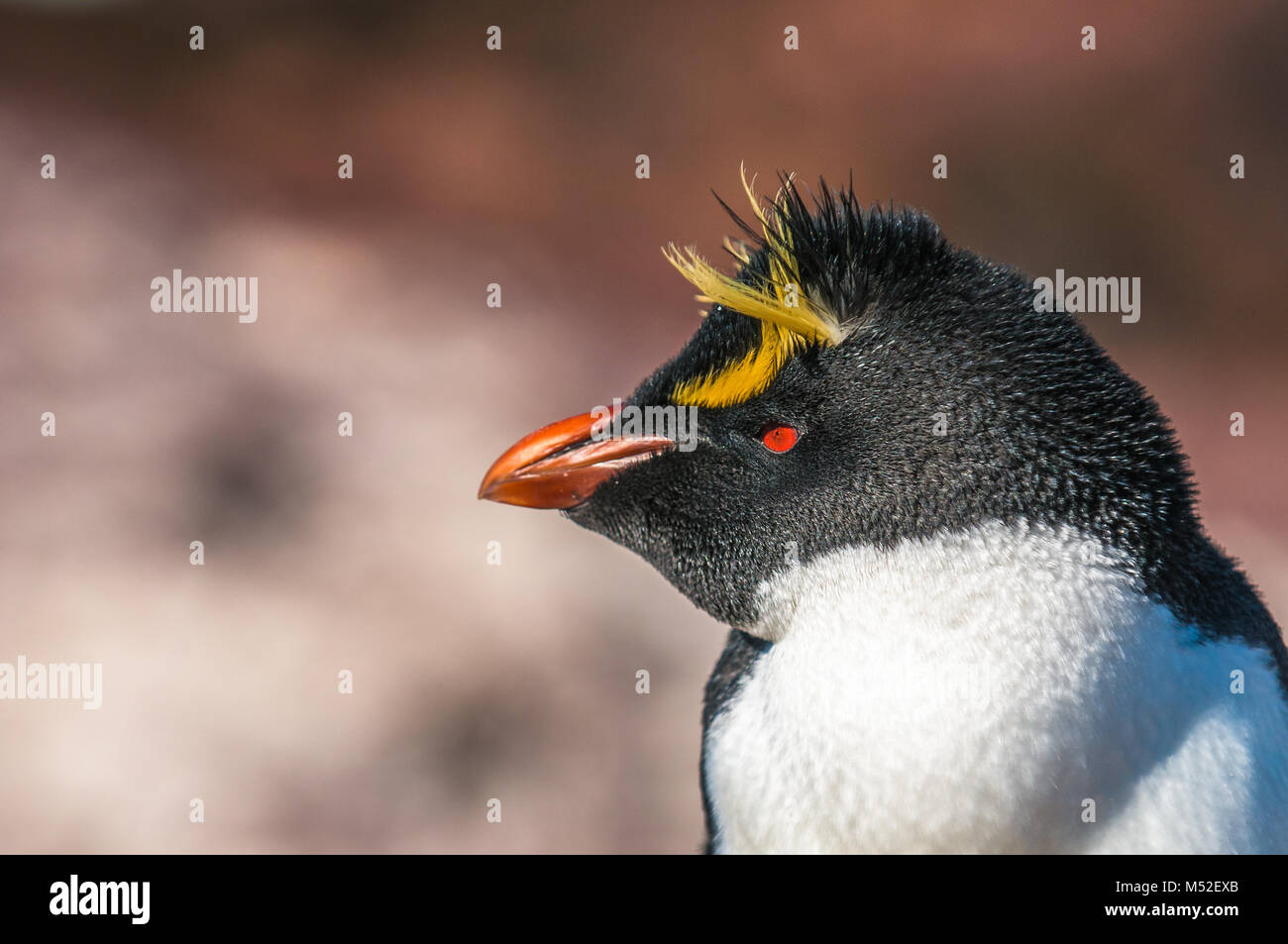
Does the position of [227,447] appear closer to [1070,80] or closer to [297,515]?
[297,515]

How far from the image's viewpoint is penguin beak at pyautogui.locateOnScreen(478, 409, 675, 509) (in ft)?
4.39

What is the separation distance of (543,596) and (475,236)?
9.27ft

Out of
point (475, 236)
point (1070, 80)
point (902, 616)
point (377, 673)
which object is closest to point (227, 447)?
point (377, 673)

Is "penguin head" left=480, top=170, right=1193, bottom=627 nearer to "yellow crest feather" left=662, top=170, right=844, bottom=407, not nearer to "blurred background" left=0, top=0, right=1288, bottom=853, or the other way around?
"yellow crest feather" left=662, top=170, right=844, bottom=407

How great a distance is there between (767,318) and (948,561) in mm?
350

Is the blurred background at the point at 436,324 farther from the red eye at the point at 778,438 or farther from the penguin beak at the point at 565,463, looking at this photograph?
the red eye at the point at 778,438

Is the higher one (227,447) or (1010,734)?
(227,447)

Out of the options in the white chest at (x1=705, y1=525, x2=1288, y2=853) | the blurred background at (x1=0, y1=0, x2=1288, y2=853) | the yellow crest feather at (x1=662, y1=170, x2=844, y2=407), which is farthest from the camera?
the blurred background at (x1=0, y1=0, x2=1288, y2=853)

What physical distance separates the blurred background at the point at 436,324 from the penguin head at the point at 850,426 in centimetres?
207

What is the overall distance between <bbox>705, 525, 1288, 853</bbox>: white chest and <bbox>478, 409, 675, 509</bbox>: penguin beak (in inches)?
10.5

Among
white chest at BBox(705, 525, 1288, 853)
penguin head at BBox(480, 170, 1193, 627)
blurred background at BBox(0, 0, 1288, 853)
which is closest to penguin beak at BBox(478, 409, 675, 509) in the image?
penguin head at BBox(480, 170, 1193, 627)

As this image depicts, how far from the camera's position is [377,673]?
128 inches

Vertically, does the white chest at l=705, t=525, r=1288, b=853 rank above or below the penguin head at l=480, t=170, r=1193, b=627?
below
